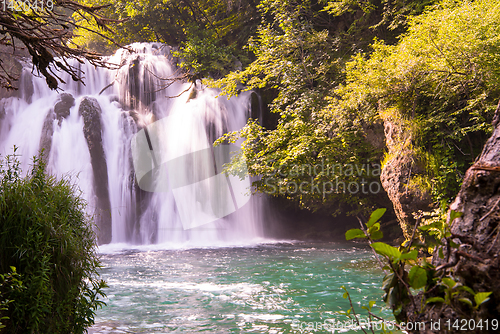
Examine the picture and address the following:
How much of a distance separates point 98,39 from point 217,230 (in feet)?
59.1

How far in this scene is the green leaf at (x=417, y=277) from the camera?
136 centimetres

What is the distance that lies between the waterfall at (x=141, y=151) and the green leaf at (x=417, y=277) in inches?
585

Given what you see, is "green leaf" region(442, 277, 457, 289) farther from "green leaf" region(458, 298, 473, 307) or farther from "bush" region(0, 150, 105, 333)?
"bush" region(0, 150, 105, 333)

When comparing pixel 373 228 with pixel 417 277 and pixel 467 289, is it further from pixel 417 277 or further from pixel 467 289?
pixel 467 289

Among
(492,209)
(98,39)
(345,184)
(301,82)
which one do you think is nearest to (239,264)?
(345,184)

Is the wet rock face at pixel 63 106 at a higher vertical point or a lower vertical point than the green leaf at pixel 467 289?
higher

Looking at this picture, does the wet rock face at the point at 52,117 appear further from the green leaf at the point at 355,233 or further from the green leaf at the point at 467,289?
the green leaf at the point at 467,289

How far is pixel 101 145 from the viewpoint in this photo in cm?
1631

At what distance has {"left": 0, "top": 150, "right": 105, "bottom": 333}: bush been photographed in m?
3.63

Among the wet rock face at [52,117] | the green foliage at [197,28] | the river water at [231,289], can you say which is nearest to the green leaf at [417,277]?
the river water at [231,289]

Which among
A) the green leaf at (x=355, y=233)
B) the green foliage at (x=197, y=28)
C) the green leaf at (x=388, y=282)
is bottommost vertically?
the green leaf at (x=388, y=282)

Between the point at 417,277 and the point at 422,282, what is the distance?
2cm

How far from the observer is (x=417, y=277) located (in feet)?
4.51

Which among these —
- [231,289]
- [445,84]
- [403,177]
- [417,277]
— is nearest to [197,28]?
[445,84]
